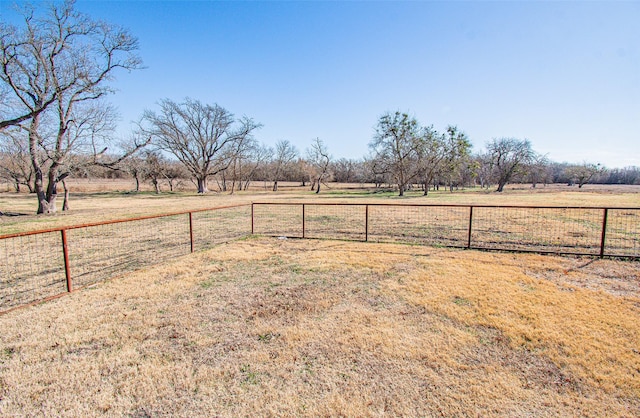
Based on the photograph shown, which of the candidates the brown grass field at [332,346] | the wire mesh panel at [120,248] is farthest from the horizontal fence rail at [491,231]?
the wire mesh panel at [120,248]

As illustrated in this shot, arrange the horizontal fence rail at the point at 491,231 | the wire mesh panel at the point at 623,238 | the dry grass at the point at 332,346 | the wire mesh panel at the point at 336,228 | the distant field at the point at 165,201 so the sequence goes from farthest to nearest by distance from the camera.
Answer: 1. the distant field at the point at 165,201
2. the wire mesh panel at the point at 336,228
3. the horizontal fence rail at the point at 491,231
4. the wire mesh panel at the point at 623,238
5. the dry grass at the point at 332,346

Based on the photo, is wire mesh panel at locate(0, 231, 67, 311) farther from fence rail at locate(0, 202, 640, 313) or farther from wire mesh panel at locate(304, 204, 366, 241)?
wire mesh panel at locate(304, 204, 366, 241)

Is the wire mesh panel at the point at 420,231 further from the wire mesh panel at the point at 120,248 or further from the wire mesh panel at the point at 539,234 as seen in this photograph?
the wire mesh panel at the point at 120,248

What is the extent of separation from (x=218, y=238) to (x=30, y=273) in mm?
4286

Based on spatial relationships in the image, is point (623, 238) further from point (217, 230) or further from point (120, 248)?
point (120, 248)

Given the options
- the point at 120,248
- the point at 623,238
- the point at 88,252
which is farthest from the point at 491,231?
the point at 88,252

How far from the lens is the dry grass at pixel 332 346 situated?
7.87 ft

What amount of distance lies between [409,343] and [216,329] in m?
2.28

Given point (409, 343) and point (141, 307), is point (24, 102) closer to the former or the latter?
point (141, 307)

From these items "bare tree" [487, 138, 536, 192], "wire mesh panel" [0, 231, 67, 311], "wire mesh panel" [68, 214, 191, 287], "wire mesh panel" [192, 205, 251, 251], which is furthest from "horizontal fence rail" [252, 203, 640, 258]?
"bare tree" [487, 138, 536, 192]

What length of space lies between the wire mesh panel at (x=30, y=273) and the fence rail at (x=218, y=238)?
0.02 metres

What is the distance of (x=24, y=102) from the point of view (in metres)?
14.6

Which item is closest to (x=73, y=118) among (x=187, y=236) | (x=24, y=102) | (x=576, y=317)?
(x=24, y=102)

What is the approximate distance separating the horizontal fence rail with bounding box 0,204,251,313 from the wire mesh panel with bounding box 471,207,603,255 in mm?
7929
